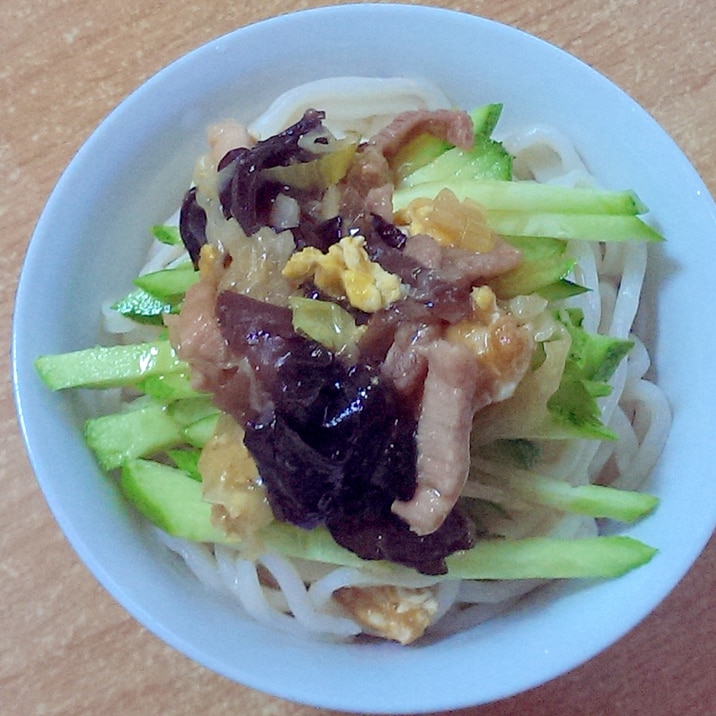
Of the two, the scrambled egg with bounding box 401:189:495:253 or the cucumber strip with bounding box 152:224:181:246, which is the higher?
the scrambled egg with bounding box 401:189:495:253

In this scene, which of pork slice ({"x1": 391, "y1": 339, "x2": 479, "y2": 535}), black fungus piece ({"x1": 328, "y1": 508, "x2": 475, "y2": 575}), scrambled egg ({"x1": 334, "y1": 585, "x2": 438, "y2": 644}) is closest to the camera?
pork slice ({"x1": 391, "y1": 339, "x2": 479, "y2": 535})

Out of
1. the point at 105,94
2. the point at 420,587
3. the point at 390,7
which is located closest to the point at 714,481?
the point at 420,587

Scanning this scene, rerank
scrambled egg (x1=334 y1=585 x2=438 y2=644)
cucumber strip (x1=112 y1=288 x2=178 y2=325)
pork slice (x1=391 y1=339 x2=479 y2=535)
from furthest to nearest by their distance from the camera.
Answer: cucumber strip (x1=112 y1=288 x2=178 y2=325) < scrambled egg (x1=334 y1=585 x2=438 y2=644) < pork slice (x1=391 y1=339 x2=479 y2=535)

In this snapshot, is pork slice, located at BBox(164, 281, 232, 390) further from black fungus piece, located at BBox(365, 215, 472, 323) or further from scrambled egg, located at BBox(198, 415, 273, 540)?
black fungus piece, located at BBox(365, 215, 472, 323)

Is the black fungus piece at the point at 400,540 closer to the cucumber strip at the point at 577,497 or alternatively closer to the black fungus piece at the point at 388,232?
the cucumber strip at the point at 577,497

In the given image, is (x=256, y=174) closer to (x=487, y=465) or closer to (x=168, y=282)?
(x=168, y=282)

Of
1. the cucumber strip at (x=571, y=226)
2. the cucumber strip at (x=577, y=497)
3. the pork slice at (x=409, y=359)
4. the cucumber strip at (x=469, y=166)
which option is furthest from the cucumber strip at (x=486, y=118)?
the cucumber strip at (x=577, y=497)

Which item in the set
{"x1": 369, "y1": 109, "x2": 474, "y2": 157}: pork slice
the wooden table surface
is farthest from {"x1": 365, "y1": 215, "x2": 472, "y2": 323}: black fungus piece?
the wooden table surface
